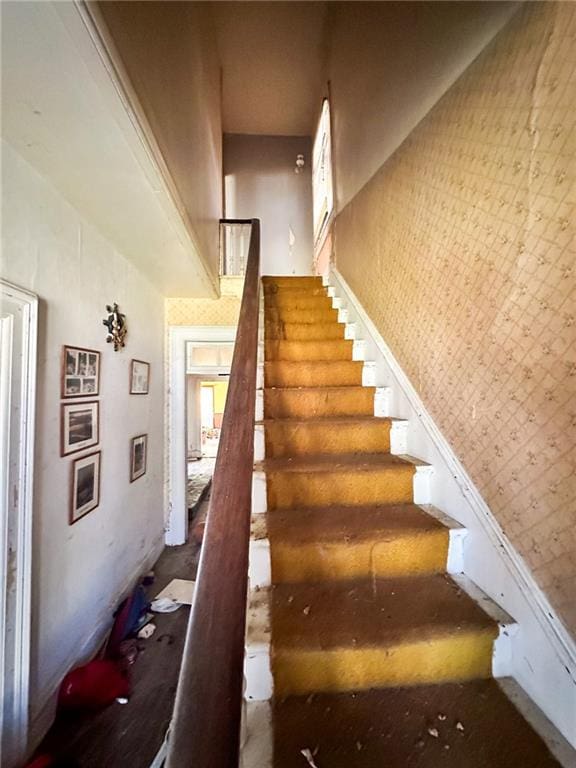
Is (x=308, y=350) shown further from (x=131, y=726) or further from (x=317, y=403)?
(x=131, y=726)

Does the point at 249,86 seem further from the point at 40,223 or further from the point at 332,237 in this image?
the point at 40,223

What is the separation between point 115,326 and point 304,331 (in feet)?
4.36

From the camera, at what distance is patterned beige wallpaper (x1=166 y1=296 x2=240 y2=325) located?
3.34 m

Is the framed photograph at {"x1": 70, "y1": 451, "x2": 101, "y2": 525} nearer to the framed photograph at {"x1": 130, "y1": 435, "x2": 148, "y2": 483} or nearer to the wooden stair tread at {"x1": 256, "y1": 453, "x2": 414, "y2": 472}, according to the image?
the framed photograph at {"x1": 130, "y1": 435, "x2": 148, "y2": 483}

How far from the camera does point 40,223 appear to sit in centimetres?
146

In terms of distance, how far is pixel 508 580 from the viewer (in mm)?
1035

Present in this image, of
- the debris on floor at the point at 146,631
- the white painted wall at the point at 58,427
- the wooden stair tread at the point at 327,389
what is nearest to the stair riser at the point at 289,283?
the white painted wall at the point at 58,427

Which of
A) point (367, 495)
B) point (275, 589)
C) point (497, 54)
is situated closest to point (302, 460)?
point (367, 495)

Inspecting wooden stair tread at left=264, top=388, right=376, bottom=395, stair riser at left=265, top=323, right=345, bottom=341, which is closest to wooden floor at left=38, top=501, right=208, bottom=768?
wooden stair tread at left=264, top=388, right=376, bottom=395

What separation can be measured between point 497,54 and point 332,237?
251cm

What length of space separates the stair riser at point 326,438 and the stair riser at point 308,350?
70 centimetres

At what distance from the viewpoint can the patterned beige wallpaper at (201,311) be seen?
3.34 m

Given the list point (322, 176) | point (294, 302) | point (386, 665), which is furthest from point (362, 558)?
point (322, 176)

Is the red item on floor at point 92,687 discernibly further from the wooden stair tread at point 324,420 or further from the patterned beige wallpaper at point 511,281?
the patterned beige wallpaper at point 511,281
